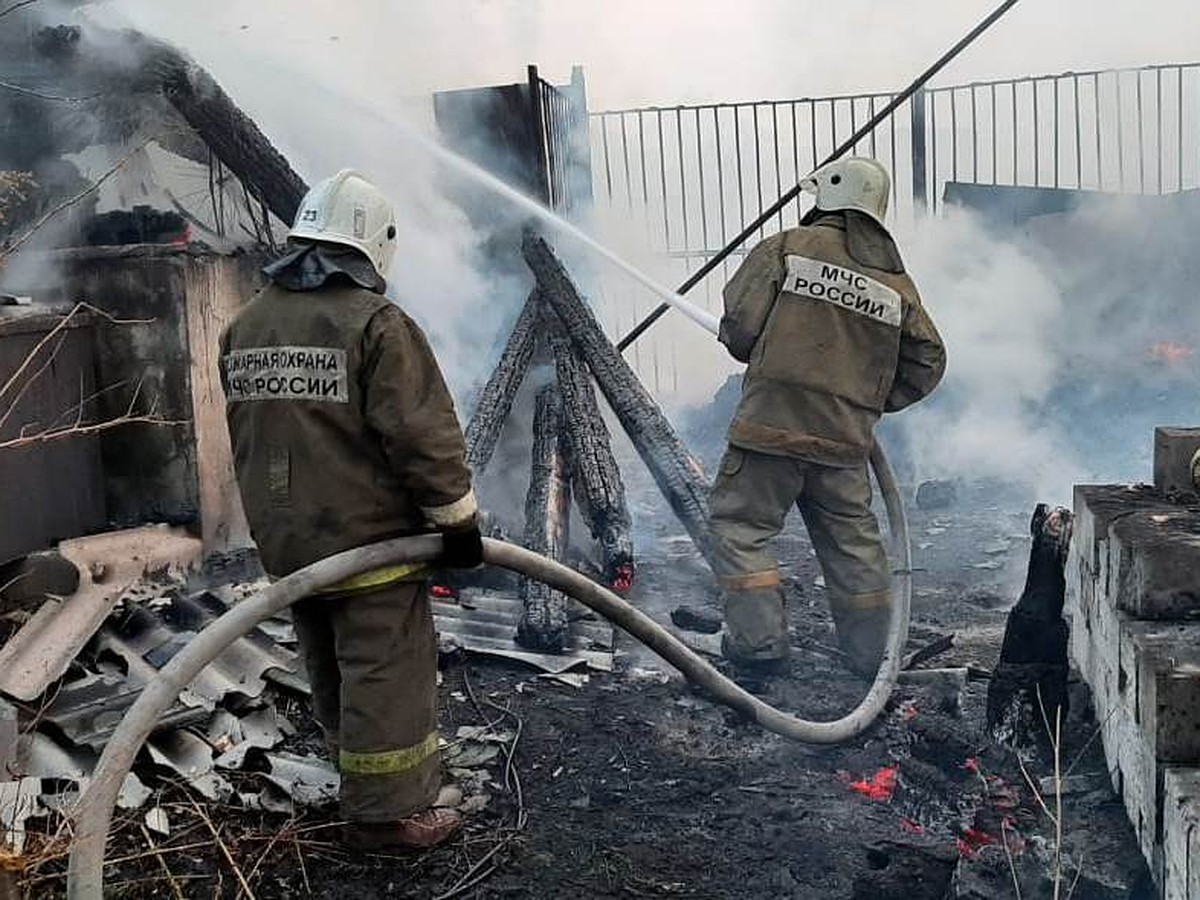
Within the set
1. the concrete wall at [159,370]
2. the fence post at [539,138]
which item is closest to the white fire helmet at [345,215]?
the concrete wall at [159,370]

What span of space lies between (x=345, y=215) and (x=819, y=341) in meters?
2.21

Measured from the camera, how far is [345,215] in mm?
3924

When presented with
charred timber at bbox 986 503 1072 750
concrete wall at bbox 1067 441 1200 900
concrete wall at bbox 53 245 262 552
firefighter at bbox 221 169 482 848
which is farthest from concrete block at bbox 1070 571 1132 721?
concrete wall at bbox 53 245 262 552

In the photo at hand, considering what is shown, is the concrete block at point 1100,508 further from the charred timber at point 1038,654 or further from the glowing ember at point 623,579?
the glowing ember at point 623,579

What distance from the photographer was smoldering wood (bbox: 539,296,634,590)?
268 inches

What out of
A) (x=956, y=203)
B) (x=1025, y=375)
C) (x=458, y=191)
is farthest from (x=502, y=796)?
(x=956, y=203)

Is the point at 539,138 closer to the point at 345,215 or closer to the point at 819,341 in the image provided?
the point at 819,341

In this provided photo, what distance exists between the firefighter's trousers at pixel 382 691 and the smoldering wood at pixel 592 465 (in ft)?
8.80

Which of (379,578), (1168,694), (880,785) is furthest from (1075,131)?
(379,578)

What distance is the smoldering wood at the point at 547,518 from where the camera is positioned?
5.91m

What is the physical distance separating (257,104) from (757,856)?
20.4 feet

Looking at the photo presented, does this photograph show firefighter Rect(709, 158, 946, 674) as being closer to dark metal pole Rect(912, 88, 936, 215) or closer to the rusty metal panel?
the rusty metal panel

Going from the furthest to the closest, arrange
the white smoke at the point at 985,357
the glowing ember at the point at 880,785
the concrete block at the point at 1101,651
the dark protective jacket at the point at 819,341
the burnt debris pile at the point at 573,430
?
the white smoke at the point at 985,357
the burnt debris pile at the point at 573,430
the dark protective jacket at the point at 819,341
the glowing ember at the point at 880,785
the concrete block at the point at 1101,651

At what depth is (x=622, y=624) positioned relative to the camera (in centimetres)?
430
